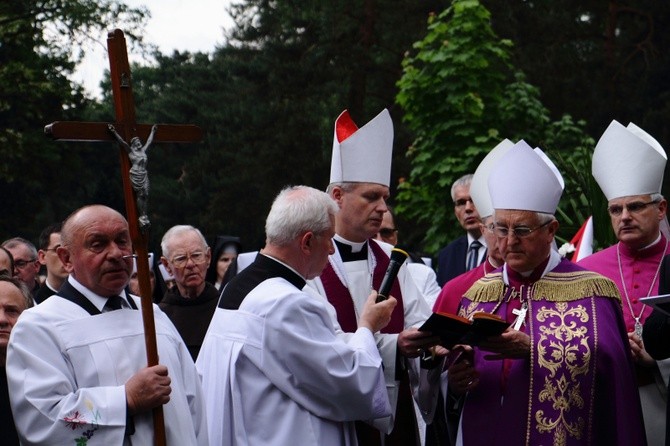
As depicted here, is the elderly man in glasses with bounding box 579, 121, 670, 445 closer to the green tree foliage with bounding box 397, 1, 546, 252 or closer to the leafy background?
the green tree foliage with bounding box 397, 1, 546, 252

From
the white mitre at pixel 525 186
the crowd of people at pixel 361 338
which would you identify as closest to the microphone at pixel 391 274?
the crowd of people at pixel 361 338

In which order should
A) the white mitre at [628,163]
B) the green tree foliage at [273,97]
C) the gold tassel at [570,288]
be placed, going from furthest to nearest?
1. the green tree foliage at [273,97]
2. the white mitre at [628,163]
3. the gold tassel at [570,288]

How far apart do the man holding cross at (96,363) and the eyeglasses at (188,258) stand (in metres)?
3.40

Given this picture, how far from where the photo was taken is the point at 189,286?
8852 mm

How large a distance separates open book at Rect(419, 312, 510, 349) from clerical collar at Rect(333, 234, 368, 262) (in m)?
1.22

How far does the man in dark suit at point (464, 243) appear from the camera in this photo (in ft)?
32.9

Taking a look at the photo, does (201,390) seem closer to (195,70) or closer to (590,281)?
(590,281)

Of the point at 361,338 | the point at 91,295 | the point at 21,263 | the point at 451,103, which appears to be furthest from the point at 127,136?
the point at 451,103

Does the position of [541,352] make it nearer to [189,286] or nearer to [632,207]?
[632,207]

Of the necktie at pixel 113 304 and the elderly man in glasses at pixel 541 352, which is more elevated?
the necktie at pixel 113 304

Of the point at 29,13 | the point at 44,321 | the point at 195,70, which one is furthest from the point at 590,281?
the point at 195,70

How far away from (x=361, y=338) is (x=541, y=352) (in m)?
0.96

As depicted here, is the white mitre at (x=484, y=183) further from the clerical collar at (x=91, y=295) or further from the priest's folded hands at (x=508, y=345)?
the clerical collar at (x=91, y=295)

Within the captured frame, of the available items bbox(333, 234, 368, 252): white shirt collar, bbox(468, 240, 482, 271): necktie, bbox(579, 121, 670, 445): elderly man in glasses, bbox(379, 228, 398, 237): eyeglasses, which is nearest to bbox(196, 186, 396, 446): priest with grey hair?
bbox(333, 234, 368, 252): white shirt collar
